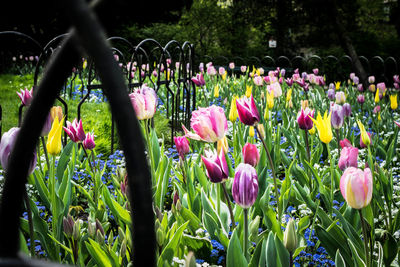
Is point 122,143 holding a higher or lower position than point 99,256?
higher

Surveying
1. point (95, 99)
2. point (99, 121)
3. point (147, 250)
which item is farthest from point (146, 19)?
point (147, 250)

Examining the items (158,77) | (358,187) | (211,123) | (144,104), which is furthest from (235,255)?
(158,77)

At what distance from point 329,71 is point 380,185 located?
496 inches

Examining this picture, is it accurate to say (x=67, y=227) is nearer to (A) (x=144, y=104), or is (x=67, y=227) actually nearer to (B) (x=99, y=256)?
(B) (x=99, y=256)

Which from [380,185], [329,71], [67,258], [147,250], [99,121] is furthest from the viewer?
[329,71]

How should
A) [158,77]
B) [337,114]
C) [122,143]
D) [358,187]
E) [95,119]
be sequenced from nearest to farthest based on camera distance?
1. [122,143]
2. [358,187]
3. [337,114]
4. [158,77]
5. [95,119]

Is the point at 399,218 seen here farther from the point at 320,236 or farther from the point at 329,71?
the point at 329,71

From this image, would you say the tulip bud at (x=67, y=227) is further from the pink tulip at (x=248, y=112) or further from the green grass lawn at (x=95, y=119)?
the green grass lawn at (x=95, y=119)

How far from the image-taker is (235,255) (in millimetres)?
1157

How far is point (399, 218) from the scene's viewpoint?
169cm

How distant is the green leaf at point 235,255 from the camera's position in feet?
3.76

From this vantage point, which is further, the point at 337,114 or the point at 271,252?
the point at 337,114

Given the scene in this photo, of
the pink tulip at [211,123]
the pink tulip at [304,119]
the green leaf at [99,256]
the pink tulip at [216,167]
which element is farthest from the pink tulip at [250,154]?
the green leaf at [99,256]

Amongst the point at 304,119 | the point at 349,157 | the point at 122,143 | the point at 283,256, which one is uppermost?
the point at 122,143
